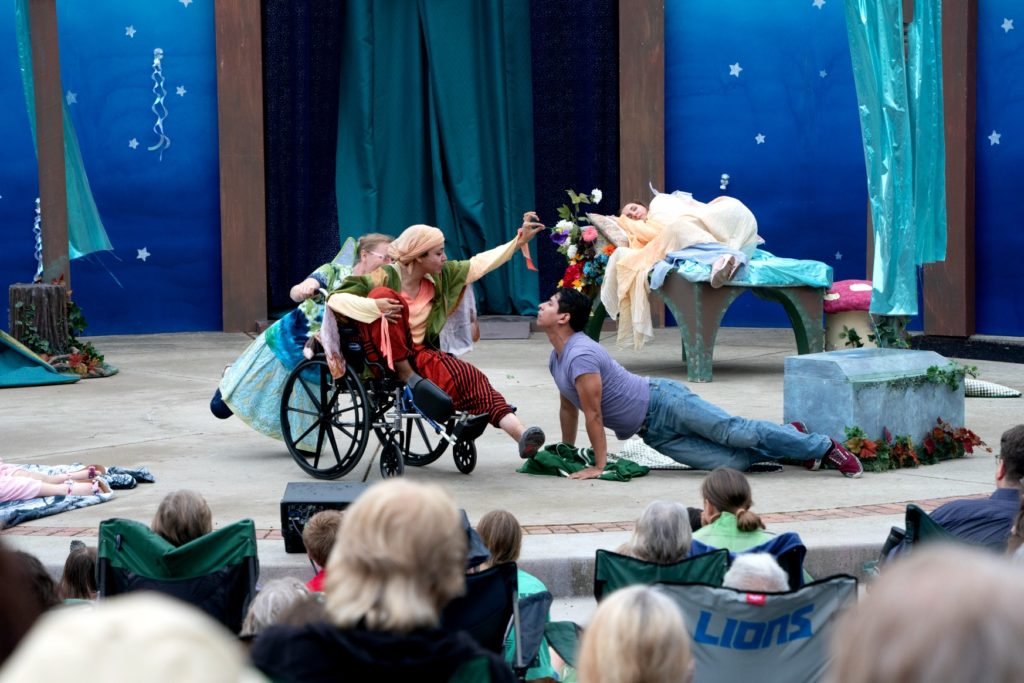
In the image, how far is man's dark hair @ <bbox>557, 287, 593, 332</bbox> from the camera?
244 inches

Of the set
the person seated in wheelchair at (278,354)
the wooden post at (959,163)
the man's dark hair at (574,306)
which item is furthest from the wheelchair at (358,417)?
the wooden post at (959,163)

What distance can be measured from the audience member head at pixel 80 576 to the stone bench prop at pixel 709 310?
593cm

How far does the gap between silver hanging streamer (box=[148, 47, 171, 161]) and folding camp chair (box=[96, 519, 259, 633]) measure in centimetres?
930

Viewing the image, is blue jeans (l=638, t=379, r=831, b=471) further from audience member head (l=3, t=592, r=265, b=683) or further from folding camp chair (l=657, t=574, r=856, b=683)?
audience member head (l=3, t=592, r=265, b=683)

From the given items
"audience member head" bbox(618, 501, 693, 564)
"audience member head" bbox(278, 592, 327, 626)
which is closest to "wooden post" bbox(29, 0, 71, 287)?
"audience member head" bbox(618, 501, 693, 564)

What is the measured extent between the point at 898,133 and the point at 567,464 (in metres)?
2.23

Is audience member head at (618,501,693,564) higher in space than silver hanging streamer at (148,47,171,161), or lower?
lower

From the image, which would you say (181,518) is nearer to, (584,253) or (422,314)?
(422,314)

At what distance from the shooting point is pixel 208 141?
12727mm

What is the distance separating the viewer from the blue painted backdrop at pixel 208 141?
40.2 feet

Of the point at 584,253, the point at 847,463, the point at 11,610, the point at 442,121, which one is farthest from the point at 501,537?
the point at 442,121

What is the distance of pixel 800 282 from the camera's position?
9422 millimetres

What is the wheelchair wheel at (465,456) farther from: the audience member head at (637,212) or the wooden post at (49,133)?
the wooden post at (49,133)

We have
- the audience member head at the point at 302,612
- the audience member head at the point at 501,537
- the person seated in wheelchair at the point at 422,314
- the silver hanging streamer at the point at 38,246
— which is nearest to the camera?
the audience member head at the point at 302,612
